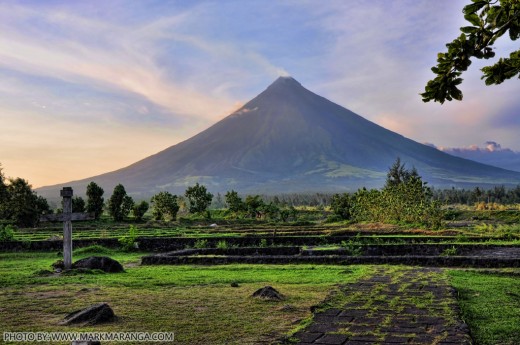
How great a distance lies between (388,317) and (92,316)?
4.30 meters

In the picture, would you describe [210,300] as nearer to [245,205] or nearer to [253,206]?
[253,206]

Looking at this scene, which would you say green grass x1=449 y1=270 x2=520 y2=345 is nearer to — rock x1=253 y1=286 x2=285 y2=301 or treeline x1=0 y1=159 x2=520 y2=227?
rock x1=253 y1=286 x2=285 y2=301

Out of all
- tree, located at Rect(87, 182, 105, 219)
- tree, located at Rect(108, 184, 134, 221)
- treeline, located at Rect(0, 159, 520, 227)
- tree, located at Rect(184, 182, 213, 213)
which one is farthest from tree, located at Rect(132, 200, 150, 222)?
tree, located at Rect(184, 182, 213, 213)

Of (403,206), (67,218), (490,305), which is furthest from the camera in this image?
(403,206)

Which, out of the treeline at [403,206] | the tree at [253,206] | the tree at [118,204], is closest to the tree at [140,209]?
the tree at [118,204]

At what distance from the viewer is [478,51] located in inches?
154

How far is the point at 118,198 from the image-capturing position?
50969 millimetres

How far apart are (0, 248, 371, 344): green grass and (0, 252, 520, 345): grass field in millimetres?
14

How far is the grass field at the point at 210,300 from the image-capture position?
6660 mm

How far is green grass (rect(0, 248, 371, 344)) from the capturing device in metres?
6.77

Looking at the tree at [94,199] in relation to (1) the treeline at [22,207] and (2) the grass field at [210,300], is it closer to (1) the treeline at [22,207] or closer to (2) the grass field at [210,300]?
(1) the treeline at [22,207]

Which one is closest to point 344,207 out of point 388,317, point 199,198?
point 199,198

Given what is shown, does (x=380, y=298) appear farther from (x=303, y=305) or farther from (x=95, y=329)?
(x=95, y=329)

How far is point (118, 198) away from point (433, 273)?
43801mm
